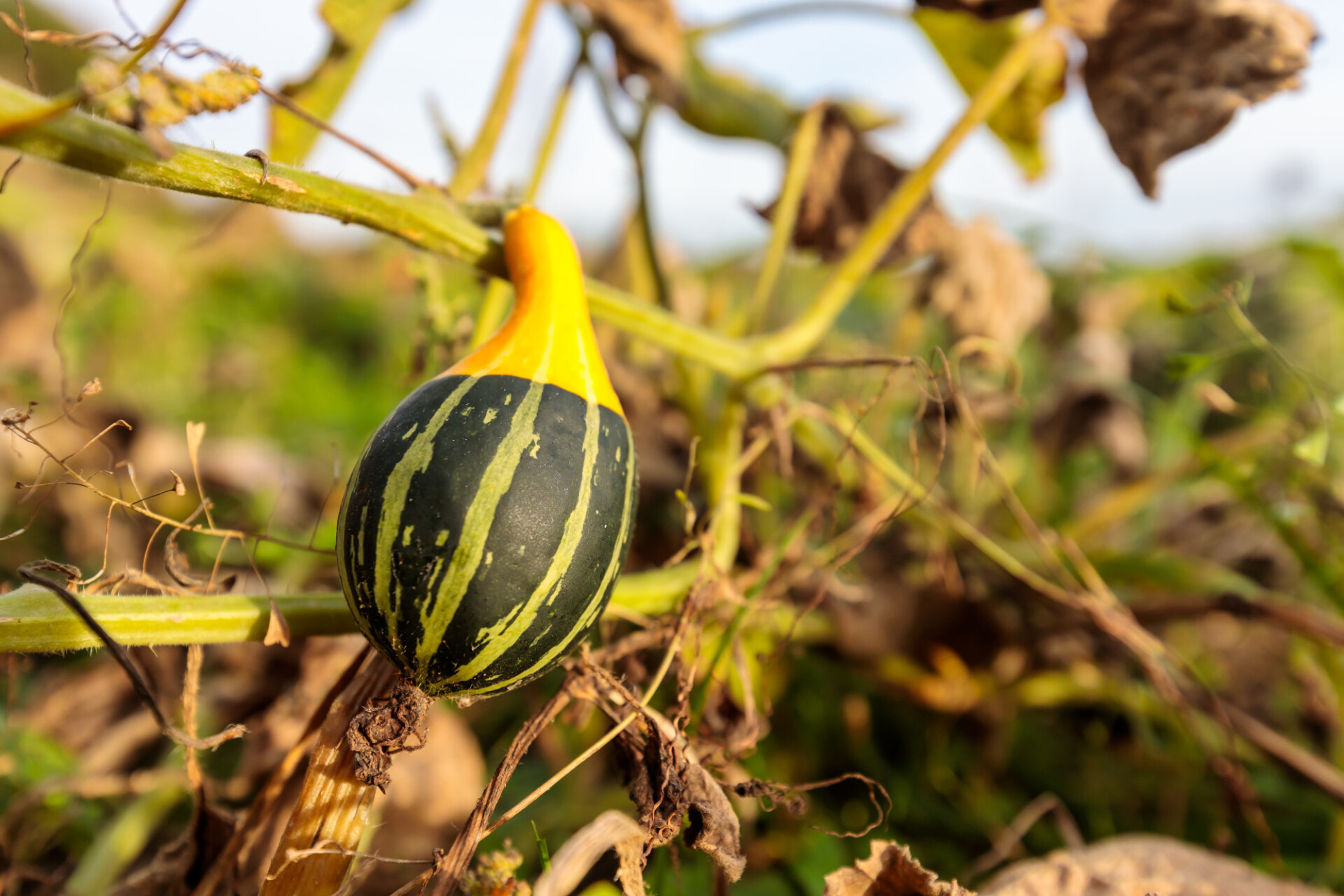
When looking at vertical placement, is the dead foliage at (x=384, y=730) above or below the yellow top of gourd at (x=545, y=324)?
below

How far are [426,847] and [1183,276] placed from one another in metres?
2.10

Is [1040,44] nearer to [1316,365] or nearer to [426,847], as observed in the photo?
[426,847]

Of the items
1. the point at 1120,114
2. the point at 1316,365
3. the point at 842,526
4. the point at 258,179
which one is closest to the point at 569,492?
the point at 258,179

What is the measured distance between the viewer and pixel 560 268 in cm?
86

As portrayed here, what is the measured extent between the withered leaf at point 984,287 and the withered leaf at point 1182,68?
31 centimetres

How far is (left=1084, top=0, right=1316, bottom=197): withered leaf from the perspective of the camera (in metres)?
1.16

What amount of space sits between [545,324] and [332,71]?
833mm

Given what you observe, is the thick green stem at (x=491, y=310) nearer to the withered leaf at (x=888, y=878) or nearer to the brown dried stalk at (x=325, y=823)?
the brown dried stalk at (x=325, y=823)

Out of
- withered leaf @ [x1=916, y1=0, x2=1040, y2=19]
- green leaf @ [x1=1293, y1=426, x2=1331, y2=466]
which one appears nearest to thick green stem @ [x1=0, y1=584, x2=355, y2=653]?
green leaf @ [x1=1293, y1=426, x2=1331, y2=466]

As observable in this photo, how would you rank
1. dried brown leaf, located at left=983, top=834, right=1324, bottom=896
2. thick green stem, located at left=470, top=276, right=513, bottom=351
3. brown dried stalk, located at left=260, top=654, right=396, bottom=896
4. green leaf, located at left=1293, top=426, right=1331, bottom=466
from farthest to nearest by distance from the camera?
1. thick green stem, located at left=470, top=276, right=513, bottom=351
2. green leaf, located at left=1293, top=426, right=1331, bottom=466
3. dried brown leaf, located at left=983, top=834, right=1324, bottom=896
4. brown dried stalk, located at left=260, top=654, right=396, bottom=896

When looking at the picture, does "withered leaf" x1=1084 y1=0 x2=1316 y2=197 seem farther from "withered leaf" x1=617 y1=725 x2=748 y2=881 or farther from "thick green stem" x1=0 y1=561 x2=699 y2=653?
"thick green stem" x1=0 y1=561 x2=699 y2=653

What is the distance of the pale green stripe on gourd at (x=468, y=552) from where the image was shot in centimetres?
68

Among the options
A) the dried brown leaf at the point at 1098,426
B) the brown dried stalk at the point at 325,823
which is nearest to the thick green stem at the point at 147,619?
the brown dried stalk at the point at 325,823

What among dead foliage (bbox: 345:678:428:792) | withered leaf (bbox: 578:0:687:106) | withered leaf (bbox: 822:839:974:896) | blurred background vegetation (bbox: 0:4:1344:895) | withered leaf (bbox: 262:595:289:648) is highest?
withered leaf (bbox: 578:0:687:106)
